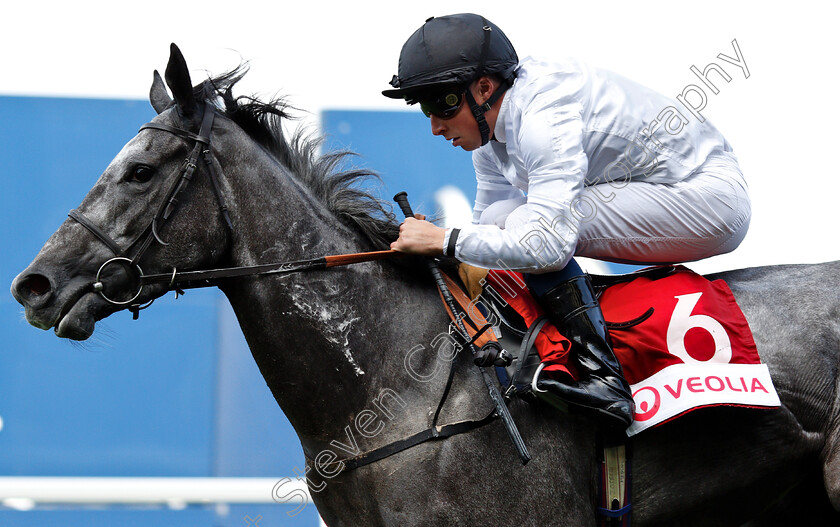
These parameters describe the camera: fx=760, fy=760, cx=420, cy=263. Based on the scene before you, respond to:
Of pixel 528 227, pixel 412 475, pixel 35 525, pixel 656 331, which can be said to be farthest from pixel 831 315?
pixel 35 525

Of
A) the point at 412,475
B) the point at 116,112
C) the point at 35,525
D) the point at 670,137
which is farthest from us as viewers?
the point at 116,112

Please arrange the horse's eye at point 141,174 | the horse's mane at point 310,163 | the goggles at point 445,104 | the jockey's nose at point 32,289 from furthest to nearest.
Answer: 1. the horse's mane at point 310,163
2. the goggles at point 445,104
3. the horse's eye at point 141,174
4. the jockey's nose at point 32,289

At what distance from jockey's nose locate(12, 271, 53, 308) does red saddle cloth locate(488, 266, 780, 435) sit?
4.66 feet

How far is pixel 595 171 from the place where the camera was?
2.55m

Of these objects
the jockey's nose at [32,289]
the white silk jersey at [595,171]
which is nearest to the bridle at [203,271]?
A: the jockey's nose at [32,289]

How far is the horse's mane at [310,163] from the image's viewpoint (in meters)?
2.62

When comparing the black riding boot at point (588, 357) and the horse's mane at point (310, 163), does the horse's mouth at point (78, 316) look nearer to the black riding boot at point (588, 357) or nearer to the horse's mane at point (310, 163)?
the horse's mane at point (310, 163)

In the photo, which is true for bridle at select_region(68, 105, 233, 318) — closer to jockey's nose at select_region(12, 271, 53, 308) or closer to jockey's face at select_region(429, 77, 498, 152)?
jockey's nose at select_region(12, 271, 53, 308)

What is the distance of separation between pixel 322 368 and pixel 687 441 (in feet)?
3.97

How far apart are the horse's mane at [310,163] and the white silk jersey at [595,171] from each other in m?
0.38

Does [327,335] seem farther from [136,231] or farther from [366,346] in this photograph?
[136,231]

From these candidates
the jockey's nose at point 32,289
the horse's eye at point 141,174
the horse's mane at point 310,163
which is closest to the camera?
the jockey's nose at point 32,289

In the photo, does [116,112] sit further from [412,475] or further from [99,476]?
[412,475]

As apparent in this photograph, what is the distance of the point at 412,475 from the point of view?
87.6 inches
